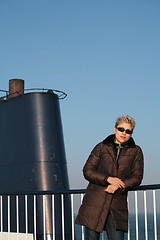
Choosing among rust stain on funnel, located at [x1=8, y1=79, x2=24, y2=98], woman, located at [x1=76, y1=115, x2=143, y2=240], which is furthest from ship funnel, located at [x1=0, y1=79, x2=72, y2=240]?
woman, located at [x1=76, y1=115, x2=143, y2=240]

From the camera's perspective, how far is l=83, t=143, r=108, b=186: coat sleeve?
Result: 12.4 ft

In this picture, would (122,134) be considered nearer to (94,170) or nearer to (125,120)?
(125,120)

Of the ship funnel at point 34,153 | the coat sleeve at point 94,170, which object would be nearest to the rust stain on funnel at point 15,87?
the ship funnel at point 34,153

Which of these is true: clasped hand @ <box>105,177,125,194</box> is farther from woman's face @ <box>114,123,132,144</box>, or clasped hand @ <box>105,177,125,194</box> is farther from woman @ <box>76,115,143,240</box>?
woman's face @ <box>114,123,132,144</box>

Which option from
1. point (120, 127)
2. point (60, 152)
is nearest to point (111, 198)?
point (120, 127)

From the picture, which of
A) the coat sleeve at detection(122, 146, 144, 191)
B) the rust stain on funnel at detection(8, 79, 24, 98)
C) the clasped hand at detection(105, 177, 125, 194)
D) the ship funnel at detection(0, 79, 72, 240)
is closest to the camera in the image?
the clasped hand at detection(105, 177, 125, 194)

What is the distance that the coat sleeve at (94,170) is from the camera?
3781 mm

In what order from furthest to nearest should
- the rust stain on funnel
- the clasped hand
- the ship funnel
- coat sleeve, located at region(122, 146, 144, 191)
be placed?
the rust stain on funnel, the ship funnel, coat sleeve, located at region(122, 146, 144, 191), the clasped hand

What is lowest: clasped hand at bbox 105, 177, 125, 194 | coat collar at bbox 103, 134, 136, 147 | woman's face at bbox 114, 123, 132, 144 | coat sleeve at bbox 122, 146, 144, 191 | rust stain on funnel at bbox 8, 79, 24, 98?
clasped hand at bbox 105, 177, 125, 194

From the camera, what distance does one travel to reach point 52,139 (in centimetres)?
999

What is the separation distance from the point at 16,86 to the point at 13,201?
3.19 metres

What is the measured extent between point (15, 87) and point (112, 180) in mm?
7377

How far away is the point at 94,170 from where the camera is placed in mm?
3879

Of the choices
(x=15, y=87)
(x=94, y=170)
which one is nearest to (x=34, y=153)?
(x=15, y=87)
